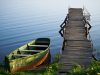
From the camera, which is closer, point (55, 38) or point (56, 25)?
point (55, 38)

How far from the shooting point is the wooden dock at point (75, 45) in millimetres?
10461

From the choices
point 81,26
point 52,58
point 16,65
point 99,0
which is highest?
point 99,0

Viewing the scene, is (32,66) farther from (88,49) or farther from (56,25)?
(56,25)

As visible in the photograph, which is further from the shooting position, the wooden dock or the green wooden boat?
the wooden dock

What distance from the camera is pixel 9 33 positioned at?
2452 centimetres

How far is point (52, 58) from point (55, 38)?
7444mm

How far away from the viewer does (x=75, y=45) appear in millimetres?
13602

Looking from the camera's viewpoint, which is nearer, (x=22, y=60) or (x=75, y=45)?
(x=22, y=60)

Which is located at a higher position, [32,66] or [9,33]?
[9,33]

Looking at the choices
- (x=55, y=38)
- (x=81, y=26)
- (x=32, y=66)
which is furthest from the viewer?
(x=55, y=38)

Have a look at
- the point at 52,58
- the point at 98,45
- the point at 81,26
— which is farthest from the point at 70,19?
the point at 52,58

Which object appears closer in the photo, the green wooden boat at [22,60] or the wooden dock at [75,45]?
the green wooden boat at [22,60]

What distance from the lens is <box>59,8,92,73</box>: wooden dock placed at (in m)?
10.5

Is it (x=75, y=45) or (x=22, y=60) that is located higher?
(x=75, y=45)
